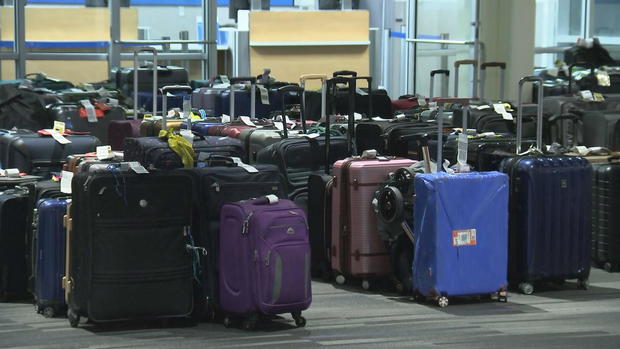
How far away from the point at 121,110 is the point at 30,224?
326 centimetres

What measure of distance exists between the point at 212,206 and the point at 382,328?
3.09 feet

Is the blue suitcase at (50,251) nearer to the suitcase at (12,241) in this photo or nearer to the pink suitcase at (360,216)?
the suitcase at (12,241)

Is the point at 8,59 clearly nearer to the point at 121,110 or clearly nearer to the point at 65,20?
the point at 65,20

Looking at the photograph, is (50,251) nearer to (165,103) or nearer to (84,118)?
(165,103)

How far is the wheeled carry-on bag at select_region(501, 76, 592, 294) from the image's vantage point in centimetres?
609

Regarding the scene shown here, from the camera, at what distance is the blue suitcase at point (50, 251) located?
5484mm

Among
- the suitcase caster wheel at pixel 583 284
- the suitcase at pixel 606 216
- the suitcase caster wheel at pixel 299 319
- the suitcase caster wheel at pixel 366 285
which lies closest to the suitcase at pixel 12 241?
the suitcase caster wheel at pixel 299 319

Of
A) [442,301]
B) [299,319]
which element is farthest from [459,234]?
[299,319]

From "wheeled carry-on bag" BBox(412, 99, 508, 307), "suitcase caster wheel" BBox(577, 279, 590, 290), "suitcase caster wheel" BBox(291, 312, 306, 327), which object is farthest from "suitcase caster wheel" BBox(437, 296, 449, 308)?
"suitcase caster wheel" BBox(577, 279, 590, 290)

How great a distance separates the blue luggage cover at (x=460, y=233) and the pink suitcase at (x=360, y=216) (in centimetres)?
35

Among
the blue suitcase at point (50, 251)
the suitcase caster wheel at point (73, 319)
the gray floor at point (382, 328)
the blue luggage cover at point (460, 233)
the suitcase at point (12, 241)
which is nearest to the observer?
the gray floor at point (382, 328)

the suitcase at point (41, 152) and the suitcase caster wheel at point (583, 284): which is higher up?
the suitcase at point (41, 152)

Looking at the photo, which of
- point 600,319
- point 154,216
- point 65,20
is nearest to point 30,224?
point 154,216

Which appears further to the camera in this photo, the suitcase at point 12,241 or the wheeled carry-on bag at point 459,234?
the suitcase at point 12,241
